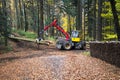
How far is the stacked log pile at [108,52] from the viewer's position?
13384 mm

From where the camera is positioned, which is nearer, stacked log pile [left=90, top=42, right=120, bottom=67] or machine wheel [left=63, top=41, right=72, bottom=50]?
stacked log pile [left=90, top=42, right=120, bottom=67]

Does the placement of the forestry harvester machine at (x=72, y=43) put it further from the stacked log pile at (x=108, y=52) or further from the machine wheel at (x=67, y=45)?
the stacked log pile at (x=108, y=52)

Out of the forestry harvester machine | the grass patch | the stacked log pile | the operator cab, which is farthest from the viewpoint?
the operator cab

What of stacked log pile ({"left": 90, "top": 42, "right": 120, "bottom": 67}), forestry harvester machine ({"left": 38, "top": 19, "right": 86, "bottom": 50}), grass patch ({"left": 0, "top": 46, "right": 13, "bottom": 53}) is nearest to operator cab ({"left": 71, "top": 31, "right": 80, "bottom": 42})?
forestry harvester machine ({"left": 38, "top": 19, "right": 86, "bottom": 50})

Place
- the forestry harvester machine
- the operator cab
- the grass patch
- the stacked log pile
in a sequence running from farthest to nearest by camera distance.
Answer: the operator cab, the forestry harvester machine, the grass patch, the stacked log pile

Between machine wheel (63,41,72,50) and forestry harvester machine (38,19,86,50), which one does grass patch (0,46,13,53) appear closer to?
forestry harvester machine (38,19,86,50)

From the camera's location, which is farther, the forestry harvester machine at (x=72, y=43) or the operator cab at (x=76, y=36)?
the operator cab at (x=76, y=36)

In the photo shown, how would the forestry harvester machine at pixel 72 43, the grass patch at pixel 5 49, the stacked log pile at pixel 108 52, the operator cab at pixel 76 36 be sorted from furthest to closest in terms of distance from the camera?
the operator cab at pixel 76 36
the forestry harvester machine at pixel 72 43
the grass patch at pixel 5 49
the stacked log pile at pixel 108 52

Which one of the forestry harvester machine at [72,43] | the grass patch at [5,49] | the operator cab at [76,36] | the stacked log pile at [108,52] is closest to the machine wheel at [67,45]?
the forestry harvester machine at [72,43]

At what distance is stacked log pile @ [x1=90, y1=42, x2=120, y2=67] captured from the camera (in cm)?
1338

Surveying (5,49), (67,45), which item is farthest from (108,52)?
(5,49)

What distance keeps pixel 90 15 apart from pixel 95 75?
118ft

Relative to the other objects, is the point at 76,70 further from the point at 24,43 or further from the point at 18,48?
the point at 24,43

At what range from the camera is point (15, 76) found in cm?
1174
